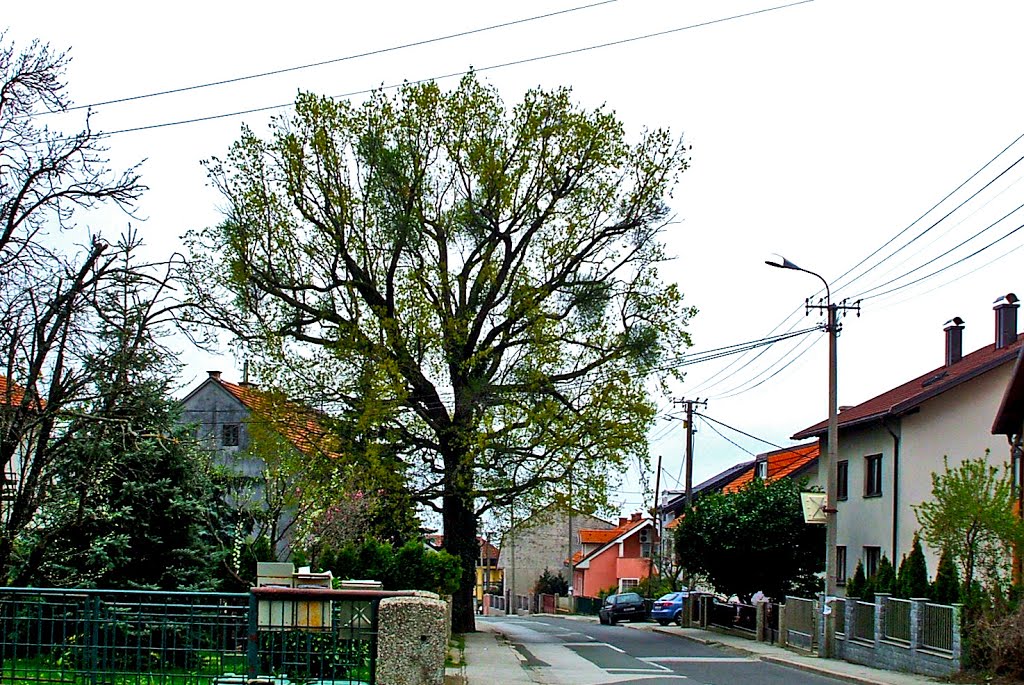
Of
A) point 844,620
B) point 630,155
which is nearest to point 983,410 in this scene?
point 844,620

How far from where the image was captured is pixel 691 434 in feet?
164

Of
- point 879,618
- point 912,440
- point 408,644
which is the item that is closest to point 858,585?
point 912,440

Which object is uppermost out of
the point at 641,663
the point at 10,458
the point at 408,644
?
the point at 10,458

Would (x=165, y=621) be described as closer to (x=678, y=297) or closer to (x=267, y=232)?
(x=267, y=232)

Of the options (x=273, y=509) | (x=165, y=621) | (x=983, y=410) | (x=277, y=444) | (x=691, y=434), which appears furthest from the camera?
(x=691, y=434)

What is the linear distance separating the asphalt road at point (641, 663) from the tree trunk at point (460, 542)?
64.2 inches

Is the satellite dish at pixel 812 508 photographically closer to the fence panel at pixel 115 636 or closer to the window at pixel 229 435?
the fence panel at pixel 115 636

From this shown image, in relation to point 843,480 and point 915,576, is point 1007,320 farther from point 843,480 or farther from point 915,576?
point 915,576

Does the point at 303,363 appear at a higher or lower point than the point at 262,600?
higher

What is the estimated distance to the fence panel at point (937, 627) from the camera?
21531 mm

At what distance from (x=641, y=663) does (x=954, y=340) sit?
753 inches

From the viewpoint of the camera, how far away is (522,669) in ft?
72.2

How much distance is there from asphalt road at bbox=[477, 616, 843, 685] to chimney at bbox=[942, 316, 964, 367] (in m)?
12.9

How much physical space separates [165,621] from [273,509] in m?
11.5
